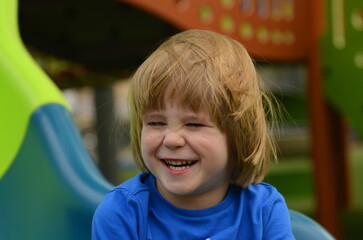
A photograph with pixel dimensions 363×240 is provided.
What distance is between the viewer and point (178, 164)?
83 cm

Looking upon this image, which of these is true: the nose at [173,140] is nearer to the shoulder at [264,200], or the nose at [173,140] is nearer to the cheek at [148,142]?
the cheek at [148,142]

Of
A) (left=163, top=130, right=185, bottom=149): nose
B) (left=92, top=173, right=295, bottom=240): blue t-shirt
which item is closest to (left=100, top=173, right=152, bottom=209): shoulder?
(left=92, top=173, right=295, bottom=240): blue t-shirt

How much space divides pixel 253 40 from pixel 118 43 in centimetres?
103

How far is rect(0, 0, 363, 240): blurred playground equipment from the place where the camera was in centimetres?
106

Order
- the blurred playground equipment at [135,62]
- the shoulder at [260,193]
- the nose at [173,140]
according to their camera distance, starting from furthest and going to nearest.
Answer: the blurred playground equipment at [135,62] → the shoulder at [260,193] → the nose at [173,140]

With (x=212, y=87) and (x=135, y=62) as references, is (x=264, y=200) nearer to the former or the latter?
(x=212, y=87)

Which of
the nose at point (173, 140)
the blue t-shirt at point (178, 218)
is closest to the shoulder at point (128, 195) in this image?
the blue t-shirt at point (178, 218)

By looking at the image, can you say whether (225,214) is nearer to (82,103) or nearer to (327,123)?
(327,123)

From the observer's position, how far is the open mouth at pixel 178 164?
0.83 m

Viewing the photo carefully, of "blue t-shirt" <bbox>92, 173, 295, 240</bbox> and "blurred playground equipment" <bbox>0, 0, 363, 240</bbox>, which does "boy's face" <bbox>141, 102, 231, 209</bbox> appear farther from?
"blurred playground equipment" <bbox>0, 0, 363, 240</bbox>

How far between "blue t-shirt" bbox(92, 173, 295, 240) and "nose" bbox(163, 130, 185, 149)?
113 mm

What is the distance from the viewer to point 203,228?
2.84ft

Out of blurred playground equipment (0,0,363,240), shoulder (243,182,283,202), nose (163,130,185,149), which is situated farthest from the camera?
A: blurred playground equipment (0,0,363,240)

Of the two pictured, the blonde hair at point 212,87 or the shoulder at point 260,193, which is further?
the shoulder at point 260,193
